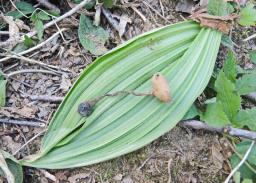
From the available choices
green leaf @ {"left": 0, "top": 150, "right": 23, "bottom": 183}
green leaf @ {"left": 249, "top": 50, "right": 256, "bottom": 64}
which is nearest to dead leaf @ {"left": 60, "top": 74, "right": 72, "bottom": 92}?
green leaf @ {"left": 0, "top": 150, "right": 23, "bottom": 183}

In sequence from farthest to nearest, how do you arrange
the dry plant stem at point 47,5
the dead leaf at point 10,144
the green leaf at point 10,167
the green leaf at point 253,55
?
the dry plant stem at point 47,5
the green leaf at point 253,55
the dead leaf at point 10,144
the green leaf at point 10,167

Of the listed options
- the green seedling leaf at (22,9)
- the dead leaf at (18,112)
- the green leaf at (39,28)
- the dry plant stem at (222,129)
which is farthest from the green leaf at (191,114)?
the green seedling leaf at (22,9)

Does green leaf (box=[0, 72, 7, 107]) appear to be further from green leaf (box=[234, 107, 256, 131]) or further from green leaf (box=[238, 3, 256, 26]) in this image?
green leaf (box=[238, 3, 256, 26])

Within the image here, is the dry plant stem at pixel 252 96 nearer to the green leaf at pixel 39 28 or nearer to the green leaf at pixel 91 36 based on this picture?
the green leaf at pixel 91 36

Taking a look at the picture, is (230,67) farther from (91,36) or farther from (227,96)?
(91,36)

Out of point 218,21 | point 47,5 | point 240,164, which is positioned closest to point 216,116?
point 240,164

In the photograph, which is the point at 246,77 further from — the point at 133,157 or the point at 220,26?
the point at 133,157
